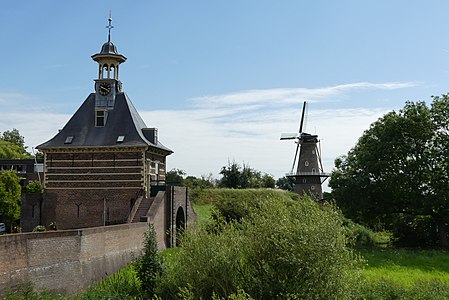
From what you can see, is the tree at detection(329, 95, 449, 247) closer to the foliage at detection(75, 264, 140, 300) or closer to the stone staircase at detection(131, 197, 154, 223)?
the stone staircase at detection(131, 197, 154, 223)

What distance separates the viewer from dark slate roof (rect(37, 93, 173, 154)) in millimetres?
28266

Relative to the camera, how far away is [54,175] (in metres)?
28.5

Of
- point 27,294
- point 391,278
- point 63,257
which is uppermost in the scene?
point 63,257

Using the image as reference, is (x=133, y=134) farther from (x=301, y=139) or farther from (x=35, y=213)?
(x=301, y=139)

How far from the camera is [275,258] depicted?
49.8ft

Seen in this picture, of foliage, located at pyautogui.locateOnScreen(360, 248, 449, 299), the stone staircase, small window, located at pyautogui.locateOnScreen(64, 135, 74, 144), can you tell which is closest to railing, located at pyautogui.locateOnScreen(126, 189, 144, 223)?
the stone staircase

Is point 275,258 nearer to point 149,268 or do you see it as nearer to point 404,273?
point 149,268

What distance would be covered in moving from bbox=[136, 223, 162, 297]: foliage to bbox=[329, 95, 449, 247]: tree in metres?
15.7

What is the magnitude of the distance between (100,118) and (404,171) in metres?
16.5

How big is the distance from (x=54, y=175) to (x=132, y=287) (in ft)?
37.0

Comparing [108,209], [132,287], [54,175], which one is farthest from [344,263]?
[54,175]

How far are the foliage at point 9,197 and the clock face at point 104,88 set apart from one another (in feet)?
37.5

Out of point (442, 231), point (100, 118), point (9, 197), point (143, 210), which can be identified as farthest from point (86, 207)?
point (442, 231)

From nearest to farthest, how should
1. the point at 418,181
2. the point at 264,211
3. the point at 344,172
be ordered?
1. the point at 264,211
2. the point at 418,181
3. the point at 344,172
